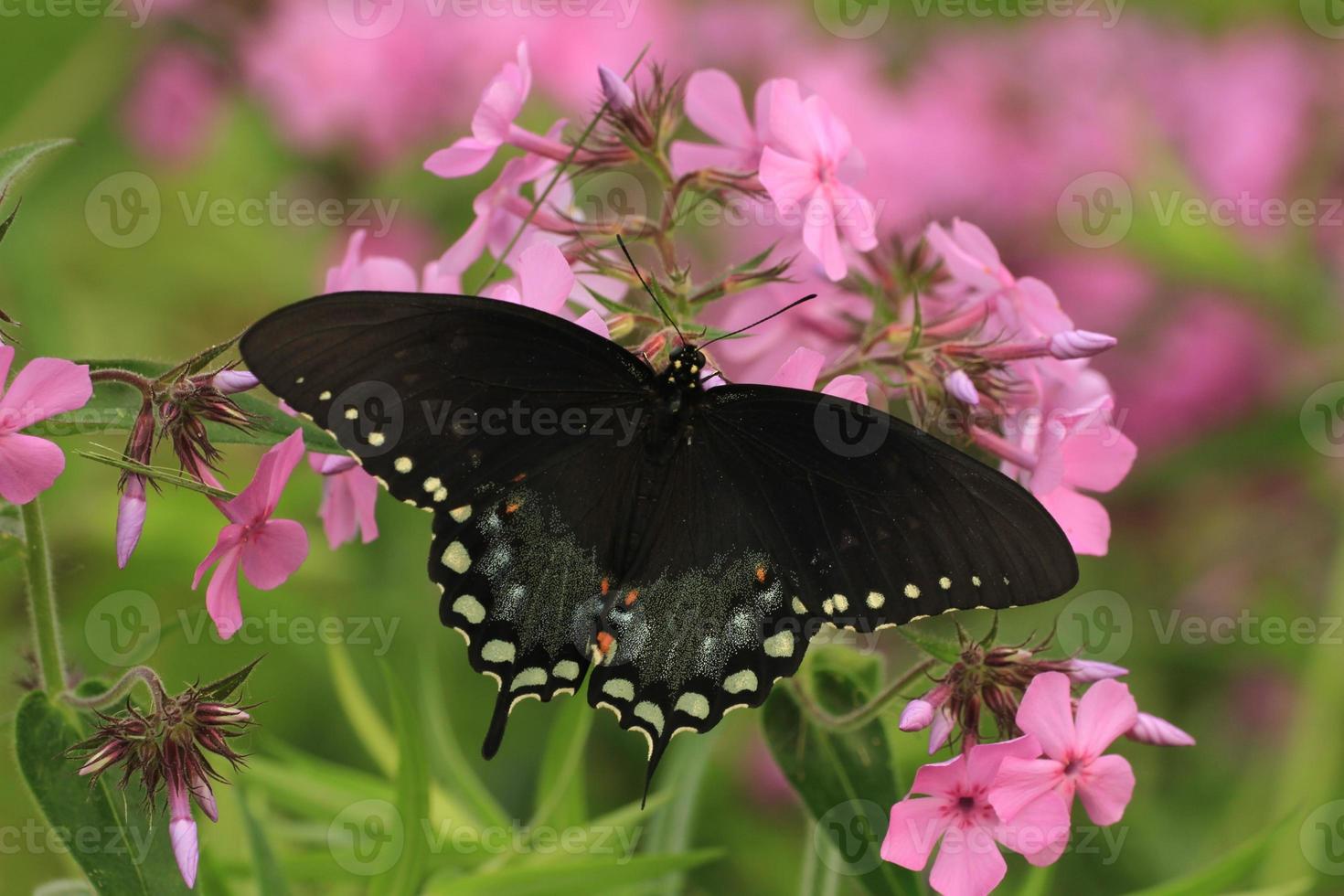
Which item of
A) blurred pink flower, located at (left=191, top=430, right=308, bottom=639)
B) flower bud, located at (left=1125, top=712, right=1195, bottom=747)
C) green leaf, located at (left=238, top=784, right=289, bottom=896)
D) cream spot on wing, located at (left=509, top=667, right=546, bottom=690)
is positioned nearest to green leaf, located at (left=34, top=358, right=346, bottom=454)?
blurred pink flower, located at (left=191, top=430, right=308, bottom=639)

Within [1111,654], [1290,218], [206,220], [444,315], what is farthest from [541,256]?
[206,220]

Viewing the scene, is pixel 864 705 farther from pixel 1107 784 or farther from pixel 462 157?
pixel 462 157

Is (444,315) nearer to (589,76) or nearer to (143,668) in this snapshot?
(143,668)

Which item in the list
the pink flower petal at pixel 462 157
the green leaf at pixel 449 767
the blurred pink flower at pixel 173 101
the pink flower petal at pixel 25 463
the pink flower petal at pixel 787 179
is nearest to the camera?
the pink flower petal at pixel 25 463

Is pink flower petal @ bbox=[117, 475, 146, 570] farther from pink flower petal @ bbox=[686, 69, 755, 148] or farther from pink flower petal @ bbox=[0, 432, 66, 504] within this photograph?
pink flower petal @ bbox=[686, 69, 755, 148]

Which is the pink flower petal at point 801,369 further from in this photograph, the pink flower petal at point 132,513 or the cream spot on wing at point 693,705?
the pink flower petal at point 132,513

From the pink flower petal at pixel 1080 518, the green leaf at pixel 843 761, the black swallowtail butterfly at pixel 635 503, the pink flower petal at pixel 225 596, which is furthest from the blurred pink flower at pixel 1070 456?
the pink flower petal at pixel 225 596

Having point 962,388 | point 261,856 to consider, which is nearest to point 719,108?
point 962,388
